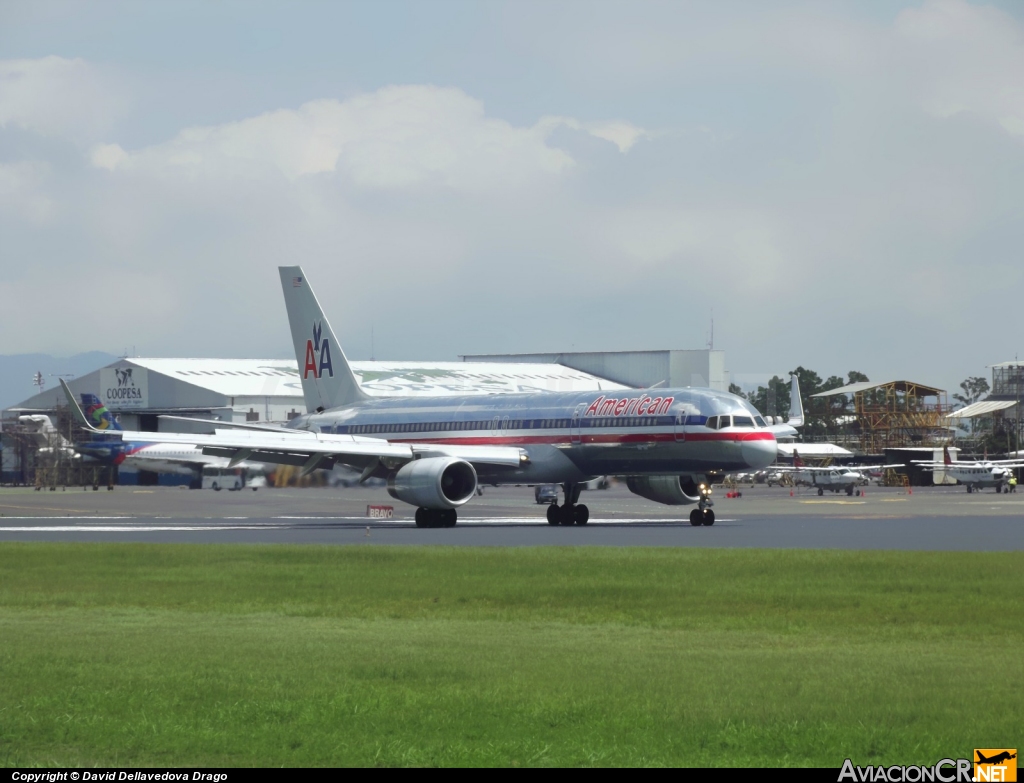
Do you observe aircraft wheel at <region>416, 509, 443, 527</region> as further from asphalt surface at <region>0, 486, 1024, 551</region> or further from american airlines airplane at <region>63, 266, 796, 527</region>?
asphalt surface at <region>0, 486, 1024, 551</region>

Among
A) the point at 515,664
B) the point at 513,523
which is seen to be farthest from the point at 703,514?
the point at 515,664

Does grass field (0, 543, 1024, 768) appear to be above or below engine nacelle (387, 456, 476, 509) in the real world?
below

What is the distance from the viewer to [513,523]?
5425 cm

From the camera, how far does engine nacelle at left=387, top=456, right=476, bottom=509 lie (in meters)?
49.4

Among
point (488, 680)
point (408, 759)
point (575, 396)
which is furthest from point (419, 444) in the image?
point (408, 759)

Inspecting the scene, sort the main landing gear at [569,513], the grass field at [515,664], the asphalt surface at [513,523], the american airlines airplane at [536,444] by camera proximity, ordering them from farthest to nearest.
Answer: the main landing gear at [569,513]
the american airlines airplane at [536,444]
the asphalt surface at [513,523]
the grass field at [515,664]

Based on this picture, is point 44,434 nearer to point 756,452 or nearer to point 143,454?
point 143,454

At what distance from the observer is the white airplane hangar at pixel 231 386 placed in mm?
126938

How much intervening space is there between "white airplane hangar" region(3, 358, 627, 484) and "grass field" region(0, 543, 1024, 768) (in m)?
95.7

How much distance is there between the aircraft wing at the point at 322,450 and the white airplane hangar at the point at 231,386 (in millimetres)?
68648

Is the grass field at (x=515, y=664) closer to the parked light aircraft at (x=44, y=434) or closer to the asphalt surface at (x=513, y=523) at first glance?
the asphalt surface at (x=513, y=523)

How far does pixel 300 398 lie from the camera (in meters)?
132

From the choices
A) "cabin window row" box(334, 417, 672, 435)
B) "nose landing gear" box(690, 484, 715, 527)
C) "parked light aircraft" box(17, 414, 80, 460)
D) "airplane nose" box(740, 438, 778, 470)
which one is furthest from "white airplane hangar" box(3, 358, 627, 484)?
"airplane nose" box(740, 438, 778, 470)

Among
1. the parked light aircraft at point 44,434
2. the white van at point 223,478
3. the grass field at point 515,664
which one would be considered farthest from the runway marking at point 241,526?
the parked light aircraft at point 44,434
